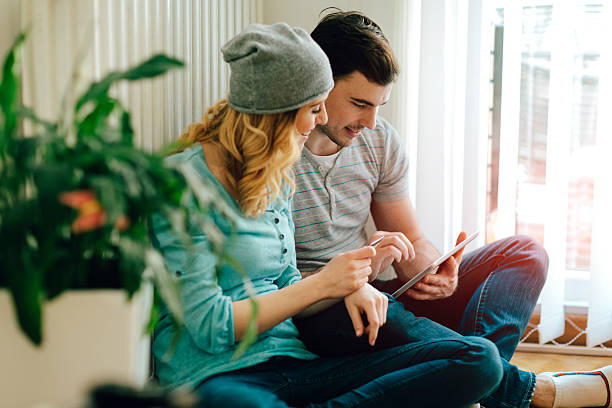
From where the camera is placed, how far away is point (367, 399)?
115cm

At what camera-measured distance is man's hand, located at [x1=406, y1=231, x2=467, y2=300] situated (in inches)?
61.7

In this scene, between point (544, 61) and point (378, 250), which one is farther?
point (544, 61)

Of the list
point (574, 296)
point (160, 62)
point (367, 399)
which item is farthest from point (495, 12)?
point (160, 62)

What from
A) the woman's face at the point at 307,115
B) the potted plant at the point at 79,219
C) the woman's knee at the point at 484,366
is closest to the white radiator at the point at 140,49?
the potted plant at the point at 79,219

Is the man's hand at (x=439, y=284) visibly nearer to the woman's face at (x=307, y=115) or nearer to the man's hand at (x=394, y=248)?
the man's hand at (x=394, y=248)

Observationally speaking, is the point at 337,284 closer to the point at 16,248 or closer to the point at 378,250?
the point at 378,250

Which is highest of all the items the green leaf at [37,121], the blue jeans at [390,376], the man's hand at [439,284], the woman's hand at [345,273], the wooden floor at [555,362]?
the green leaf at [37,121]

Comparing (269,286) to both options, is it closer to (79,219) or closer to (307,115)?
(307,115)

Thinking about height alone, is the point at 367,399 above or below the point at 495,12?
below

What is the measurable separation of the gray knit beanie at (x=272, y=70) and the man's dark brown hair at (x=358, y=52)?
14.1 inches

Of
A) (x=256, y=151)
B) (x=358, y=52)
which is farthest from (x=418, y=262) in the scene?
(x=256, y=151)

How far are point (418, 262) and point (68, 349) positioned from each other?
1129mm

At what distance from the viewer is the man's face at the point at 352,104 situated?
5.00ft

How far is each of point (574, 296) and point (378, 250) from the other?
3.37 ft
